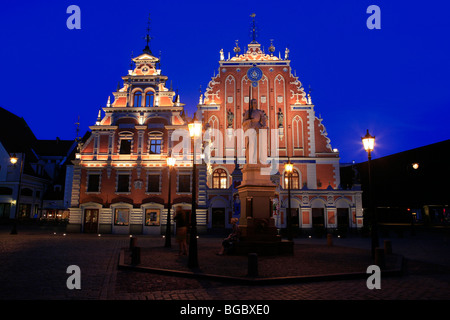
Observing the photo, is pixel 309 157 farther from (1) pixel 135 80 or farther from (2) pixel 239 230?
(2) pixel 239 230

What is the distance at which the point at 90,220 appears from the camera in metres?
30.1

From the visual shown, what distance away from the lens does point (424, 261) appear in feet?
40.5

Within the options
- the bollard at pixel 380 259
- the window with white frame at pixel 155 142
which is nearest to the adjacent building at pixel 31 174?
the window with white frame at pixel 155 142

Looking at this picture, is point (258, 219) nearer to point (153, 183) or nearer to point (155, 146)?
point (153, 183)

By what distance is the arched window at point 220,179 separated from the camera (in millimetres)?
34219

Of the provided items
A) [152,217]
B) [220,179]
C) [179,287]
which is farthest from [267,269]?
[220,179]

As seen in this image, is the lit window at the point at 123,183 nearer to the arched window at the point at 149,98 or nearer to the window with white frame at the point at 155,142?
the window with white frame at the point at 155,142

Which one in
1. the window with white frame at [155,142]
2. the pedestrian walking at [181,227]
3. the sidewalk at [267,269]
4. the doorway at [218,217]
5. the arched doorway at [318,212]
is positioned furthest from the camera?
the arched doorway at [318,212]

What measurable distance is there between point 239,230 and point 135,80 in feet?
77.0

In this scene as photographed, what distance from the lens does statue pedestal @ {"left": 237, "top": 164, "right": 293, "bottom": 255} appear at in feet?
44.7

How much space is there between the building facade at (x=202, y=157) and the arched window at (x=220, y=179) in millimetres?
111

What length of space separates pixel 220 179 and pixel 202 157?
4357 mm

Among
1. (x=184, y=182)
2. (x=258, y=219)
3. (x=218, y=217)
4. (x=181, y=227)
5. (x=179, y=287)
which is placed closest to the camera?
(x=179, y=287)
